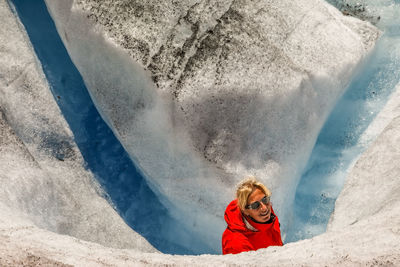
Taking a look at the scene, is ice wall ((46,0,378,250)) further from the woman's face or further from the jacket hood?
the woman's face

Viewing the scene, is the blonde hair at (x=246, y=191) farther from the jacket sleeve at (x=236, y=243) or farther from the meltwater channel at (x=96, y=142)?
the meltwater channel at (x=96, y=142)

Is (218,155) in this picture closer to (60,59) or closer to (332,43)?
(332,43)

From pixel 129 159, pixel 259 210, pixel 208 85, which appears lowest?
pixel 129 159

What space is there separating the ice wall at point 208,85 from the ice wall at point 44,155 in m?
0.47

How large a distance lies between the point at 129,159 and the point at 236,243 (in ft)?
5.03

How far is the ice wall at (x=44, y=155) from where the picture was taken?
3303mm

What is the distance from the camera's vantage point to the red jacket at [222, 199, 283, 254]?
2.63m

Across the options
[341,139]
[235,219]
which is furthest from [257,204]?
[341,139]

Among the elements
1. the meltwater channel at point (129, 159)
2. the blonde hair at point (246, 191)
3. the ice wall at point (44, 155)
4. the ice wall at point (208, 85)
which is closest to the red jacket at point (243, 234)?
the blonde hair at point (246, 191)

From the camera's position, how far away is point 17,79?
11.9 ft

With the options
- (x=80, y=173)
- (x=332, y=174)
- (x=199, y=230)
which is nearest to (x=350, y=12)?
(x=332, y=174)

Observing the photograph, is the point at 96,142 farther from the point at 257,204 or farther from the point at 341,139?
the point at 341,139

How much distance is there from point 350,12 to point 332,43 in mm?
1310

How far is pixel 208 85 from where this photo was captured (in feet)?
10.2
